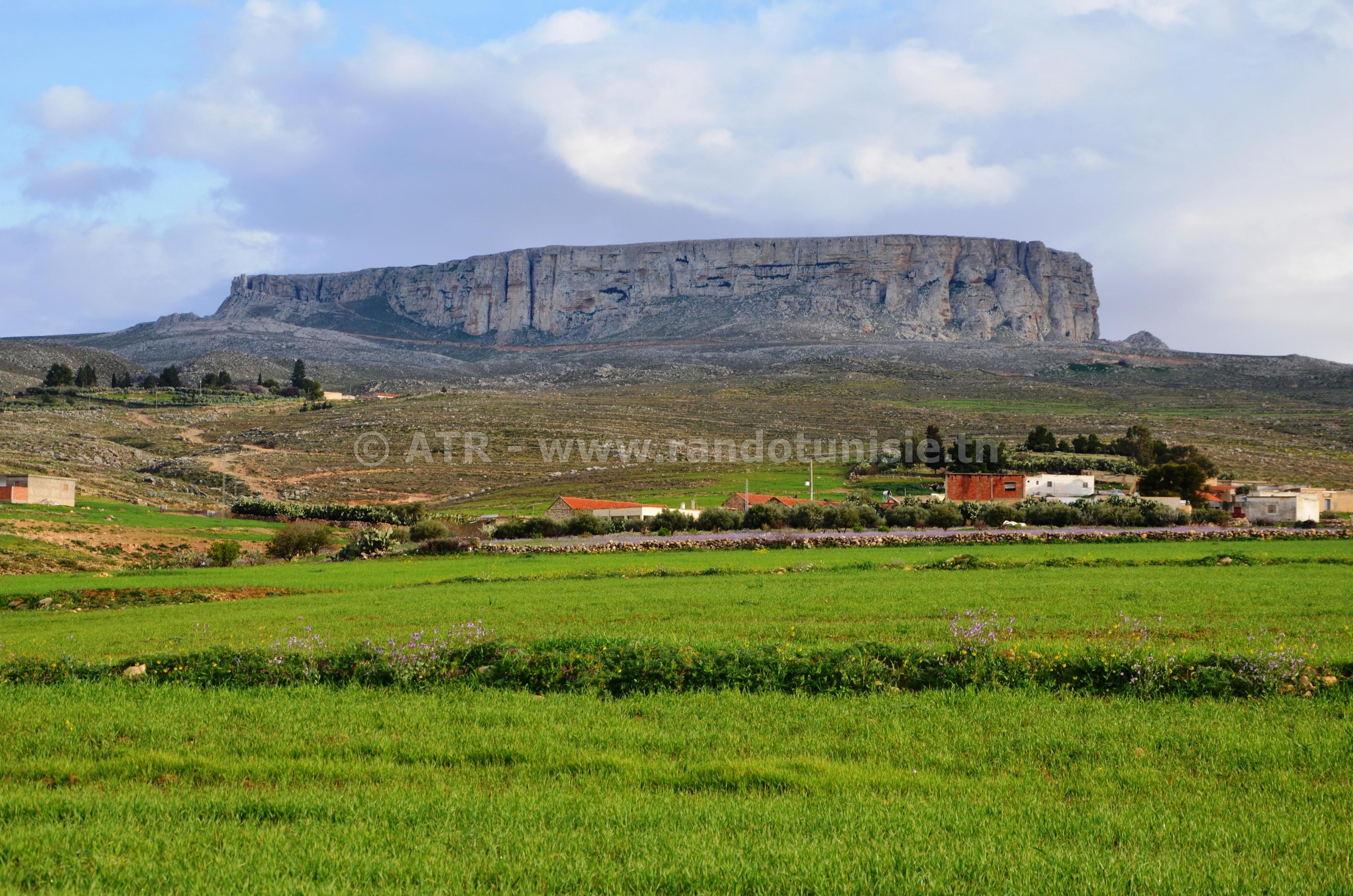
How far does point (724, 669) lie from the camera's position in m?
9.39

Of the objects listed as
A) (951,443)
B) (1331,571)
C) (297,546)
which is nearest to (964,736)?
(1331,571)

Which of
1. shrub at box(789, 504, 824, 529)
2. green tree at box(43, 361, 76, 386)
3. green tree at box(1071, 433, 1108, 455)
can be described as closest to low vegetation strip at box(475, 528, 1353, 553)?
shrub at box(789, 504, 824, 529)

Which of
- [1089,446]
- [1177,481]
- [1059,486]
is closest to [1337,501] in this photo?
[1177,481]

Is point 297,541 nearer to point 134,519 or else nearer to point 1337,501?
point 134,519

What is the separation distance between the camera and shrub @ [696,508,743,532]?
48.2 metres

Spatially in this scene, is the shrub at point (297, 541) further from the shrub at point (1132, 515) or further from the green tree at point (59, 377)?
the green tree at point (59, 377)

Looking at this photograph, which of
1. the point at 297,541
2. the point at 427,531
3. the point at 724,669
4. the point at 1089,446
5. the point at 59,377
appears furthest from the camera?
the point at 59,377

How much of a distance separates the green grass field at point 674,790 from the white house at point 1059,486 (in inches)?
2136

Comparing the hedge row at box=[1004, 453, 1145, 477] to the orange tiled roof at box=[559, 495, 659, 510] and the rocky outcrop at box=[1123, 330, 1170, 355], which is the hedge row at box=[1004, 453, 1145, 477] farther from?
the rocky outcrop at box=[1123, 330, 1170, 355]

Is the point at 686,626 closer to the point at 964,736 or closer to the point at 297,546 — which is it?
the point at 964,736

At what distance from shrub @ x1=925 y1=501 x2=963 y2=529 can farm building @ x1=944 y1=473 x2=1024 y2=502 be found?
15854mm

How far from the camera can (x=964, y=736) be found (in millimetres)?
7199

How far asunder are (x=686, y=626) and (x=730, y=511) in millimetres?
35406

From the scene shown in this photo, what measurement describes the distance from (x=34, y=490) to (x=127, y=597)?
32.7 metres
